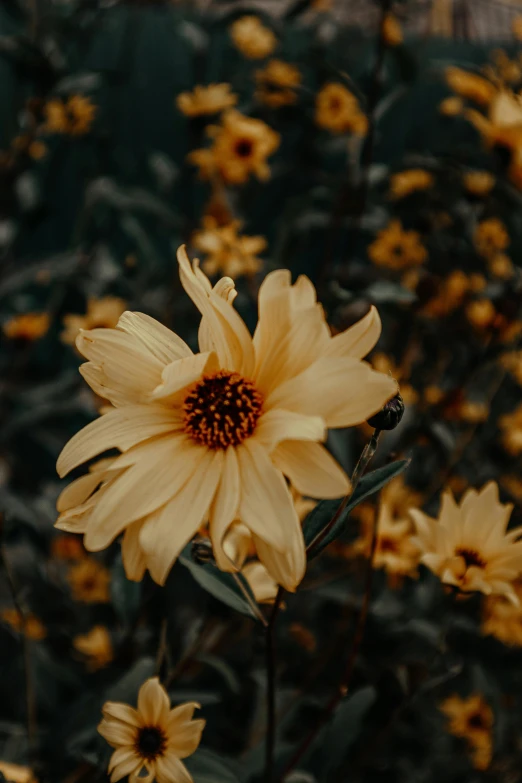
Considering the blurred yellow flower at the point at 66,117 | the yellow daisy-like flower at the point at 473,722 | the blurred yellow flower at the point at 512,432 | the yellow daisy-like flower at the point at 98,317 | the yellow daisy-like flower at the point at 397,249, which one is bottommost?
the yellow daisy-like flower at the point at 473,722

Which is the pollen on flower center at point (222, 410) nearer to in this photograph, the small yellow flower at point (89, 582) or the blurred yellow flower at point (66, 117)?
the small yellow flower at point (89, 582)

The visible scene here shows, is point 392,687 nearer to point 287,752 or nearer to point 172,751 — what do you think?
point 287,752

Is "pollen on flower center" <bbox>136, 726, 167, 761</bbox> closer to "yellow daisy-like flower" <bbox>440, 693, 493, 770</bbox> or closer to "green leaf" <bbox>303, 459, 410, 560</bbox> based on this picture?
"green leaf" <bbox>303, 459, 410, 560</bbox>

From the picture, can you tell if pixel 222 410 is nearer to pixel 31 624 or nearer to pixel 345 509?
pixel 345 509

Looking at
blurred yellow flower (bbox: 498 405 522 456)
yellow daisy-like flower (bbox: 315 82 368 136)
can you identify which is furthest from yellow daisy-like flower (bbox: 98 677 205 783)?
yellow daisy-like flower (bbox: 315 82 368 136)

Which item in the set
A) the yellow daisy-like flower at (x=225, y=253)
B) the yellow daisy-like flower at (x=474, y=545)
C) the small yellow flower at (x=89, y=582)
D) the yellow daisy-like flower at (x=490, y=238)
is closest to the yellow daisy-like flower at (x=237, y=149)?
the yellow daisy-like flower at (x=225, y=253)

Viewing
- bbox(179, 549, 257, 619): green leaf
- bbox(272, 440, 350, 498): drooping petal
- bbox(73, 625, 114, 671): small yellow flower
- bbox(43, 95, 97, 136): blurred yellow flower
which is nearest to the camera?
bbox(272, 440, 350, 498): drooping petal

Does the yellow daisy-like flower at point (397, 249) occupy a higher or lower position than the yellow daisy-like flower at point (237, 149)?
lower

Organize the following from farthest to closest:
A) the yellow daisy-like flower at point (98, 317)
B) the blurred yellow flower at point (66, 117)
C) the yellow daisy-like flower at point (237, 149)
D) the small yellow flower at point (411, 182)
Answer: the blurred yellow flower at point (66, 117) < the small yellow flower at point (411, 182) < the yellow daisy-like flower at point (237, 149) < the yellow daisy-like flower at point (98, 317)
